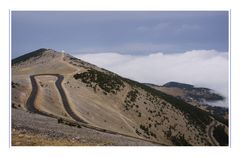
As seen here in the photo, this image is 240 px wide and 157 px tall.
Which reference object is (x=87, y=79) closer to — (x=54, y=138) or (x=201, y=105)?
(x=201, y=105)

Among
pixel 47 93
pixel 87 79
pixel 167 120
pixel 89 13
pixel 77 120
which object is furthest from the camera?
pixel 87 79

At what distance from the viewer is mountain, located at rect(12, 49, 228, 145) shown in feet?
52.3

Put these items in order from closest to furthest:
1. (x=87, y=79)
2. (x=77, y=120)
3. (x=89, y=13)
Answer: (x=89, y=13)
(x=77, y=120)
(x=87, y=79)

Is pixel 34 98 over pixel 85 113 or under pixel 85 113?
over

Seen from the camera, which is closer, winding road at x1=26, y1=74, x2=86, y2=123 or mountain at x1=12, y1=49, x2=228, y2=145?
mountain at x1=12, y1=49, x2=228, y2=145

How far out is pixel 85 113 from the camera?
20359 millimetres

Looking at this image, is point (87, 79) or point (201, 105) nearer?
point (201, 105)

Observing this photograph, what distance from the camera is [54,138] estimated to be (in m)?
15.3

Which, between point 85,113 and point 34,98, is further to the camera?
point 34,98

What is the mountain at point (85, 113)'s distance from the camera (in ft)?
52.3

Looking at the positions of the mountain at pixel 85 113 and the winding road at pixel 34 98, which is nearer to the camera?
the mountain at pixel 85 113
